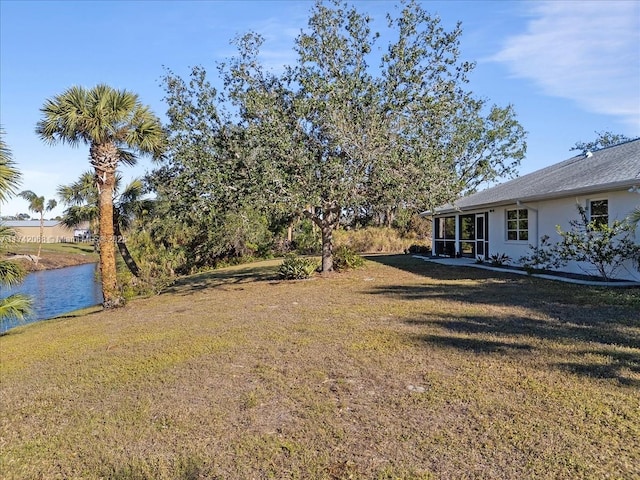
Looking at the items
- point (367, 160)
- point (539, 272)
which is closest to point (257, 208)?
point (367, 160)

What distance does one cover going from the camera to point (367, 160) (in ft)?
42.9

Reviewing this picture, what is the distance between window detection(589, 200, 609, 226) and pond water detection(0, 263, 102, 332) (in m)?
16.3

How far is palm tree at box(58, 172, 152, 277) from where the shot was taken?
17.2 m

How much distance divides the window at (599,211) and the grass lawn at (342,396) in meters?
3.92

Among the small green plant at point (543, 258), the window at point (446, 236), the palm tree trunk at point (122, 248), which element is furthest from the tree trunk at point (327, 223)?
the window at point (446, 236)

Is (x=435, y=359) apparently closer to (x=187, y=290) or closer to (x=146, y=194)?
(x=187, y=290)

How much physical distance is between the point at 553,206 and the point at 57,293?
22122 mm

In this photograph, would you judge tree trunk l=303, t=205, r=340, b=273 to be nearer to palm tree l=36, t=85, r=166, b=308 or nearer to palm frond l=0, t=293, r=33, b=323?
palm tree l=36, t=85, r=166, b=308

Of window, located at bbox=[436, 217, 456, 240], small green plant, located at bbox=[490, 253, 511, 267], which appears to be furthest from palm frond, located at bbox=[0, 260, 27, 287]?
window, located at bbox=[436, 217, 456, 240]

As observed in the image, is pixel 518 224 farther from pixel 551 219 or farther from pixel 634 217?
pixel 634 217

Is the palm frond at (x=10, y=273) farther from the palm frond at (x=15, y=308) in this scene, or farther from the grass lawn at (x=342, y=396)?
the grass lawn at (x=342, y=396)

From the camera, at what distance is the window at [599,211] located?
479 inches

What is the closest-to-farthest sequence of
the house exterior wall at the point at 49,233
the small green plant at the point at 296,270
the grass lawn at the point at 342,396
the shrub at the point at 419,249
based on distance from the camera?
the grass lawn at the point at 342,396 < the small green plant at the point at 296,270 < the shrub at the point at 419,249 < the house exterior wall at the point at 49,233

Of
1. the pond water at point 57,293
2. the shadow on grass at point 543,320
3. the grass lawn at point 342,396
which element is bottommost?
the pond water at point 57,293
